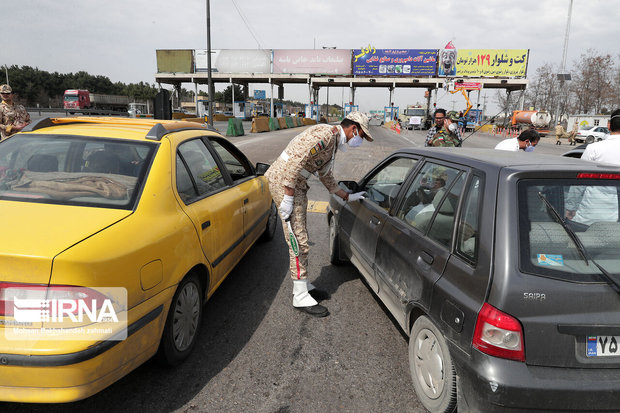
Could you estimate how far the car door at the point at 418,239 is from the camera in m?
2.33

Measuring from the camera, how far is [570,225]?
78.7 inches

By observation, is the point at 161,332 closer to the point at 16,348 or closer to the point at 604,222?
the point at 16,348

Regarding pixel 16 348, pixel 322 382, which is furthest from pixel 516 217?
pixel 16 348

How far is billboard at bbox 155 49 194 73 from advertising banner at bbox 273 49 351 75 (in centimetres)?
1304

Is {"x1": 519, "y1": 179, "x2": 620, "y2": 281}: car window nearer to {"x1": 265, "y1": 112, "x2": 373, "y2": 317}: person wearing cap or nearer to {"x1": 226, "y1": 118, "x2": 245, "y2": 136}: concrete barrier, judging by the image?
{"x1": 265, "y1": 112, "x2": 373, "y2": 317}: person wearing cap

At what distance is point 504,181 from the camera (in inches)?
79.5

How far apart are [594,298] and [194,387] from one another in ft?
7.43

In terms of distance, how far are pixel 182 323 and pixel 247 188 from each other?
5.77 feet

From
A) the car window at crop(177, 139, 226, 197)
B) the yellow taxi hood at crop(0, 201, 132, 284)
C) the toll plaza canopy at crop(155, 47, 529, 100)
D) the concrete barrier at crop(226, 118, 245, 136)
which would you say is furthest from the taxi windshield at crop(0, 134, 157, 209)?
the toll plaza canopy at crop(155, 47, 529, 100)

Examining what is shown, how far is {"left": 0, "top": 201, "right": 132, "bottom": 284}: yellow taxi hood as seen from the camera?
1739mm

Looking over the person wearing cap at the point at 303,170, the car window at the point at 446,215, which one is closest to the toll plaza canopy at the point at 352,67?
the person wearing cap at the point at 303,170

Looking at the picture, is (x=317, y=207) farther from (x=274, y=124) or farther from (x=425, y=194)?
(x=274, y=124)

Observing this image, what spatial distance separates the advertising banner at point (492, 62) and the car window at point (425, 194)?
55.9 meters

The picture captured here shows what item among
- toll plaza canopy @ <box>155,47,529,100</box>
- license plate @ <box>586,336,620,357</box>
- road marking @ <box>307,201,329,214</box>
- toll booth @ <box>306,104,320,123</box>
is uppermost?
toll plaza canopy @ <box>155,47,529,100</box>
